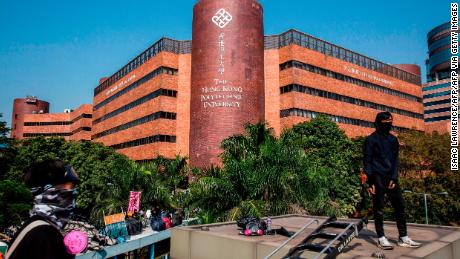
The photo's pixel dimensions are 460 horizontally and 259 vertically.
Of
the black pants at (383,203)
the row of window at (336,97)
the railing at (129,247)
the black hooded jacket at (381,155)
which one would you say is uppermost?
the row of window at (336,97)

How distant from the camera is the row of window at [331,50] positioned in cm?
4841

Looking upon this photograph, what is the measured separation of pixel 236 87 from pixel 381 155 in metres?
34.6

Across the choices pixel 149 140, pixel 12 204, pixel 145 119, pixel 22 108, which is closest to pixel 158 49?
pixel 145 119

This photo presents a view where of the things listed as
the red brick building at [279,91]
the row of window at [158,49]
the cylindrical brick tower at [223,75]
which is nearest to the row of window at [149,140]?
the red brick building at [279,91]

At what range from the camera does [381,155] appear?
20.5ft

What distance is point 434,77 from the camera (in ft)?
447

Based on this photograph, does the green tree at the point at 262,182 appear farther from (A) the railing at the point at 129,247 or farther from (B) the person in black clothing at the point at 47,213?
(B) the person in black clothing at the point at 47,213

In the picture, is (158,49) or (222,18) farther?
(158,49)

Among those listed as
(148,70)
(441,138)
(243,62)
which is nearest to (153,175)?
(243,62)

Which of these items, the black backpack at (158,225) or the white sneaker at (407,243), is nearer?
the white sneaker at (407,243)

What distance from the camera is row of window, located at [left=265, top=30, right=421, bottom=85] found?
159 ft

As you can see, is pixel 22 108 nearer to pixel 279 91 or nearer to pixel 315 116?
pixel 279 91

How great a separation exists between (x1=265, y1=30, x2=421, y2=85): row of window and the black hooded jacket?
→ 4288 cm

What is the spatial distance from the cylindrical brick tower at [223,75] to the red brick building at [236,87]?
0.11 meters
